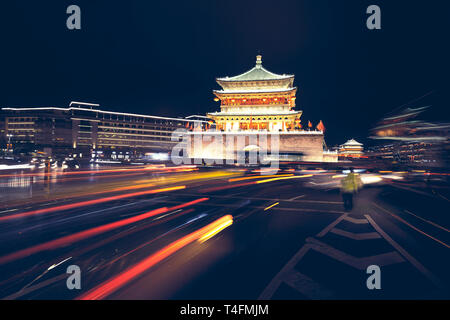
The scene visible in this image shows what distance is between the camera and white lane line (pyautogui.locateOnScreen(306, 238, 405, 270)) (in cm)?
353

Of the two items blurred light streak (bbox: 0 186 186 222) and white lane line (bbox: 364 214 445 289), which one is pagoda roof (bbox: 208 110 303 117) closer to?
blurred light streak (bbox: 0 186 186 222)

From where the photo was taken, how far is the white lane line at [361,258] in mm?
3529

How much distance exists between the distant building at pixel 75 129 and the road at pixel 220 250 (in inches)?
2399

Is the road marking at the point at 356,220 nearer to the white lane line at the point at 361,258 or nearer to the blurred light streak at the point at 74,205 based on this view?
the white lane line at the point at 361,258

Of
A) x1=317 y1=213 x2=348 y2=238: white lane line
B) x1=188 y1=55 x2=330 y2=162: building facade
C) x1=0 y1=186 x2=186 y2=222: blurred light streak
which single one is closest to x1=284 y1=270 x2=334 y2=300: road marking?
x1=317 y1=213 x2=348 y2=238: white lane line

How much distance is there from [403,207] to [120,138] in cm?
7258

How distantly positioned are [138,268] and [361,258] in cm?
378

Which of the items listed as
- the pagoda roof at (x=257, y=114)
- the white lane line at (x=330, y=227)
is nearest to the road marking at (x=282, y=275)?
the white lane line at (x=330, y=227)

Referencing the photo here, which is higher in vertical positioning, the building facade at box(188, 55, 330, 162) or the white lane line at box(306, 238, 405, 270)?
the building facade at box(188, 55, 330, 162)

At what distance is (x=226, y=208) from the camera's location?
24.1 feet

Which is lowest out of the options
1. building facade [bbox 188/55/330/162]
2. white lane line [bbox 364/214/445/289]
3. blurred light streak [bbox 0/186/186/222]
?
white lane line [bbox 364/214/445/289]

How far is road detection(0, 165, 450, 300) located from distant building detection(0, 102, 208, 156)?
60935mm

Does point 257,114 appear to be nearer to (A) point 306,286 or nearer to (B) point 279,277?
(B) point 279,277
